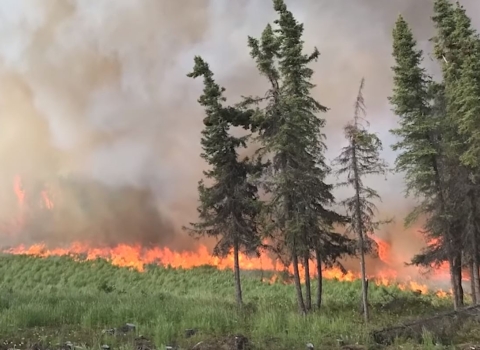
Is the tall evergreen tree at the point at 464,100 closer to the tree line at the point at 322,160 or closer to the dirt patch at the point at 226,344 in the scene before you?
the tree line at the point at 322,160

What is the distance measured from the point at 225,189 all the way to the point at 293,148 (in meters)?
5.52

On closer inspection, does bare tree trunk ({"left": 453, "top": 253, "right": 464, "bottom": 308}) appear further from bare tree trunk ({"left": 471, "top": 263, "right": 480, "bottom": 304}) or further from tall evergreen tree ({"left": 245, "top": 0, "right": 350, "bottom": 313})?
tall evergreen tree ({"left": 245, "top": 0, "right": 350, "bottom": 313})

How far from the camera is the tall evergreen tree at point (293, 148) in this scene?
909 inches

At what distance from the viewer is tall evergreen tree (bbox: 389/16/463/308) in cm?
2616

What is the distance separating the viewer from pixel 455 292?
85.0 feet

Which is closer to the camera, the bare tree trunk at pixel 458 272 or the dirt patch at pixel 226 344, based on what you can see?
the dirt patch at pixel 226 344

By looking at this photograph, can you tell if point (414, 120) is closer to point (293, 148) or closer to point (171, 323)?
point (293, 148)

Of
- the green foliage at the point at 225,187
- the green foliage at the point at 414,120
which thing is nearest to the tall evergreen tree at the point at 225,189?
the green foliage at the point at 225,187

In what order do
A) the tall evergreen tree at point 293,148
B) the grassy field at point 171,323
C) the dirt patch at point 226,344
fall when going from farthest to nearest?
the tall evergreen tree at point 293,148
the grassy field at point 171,323
the dirt patch at point 226,344

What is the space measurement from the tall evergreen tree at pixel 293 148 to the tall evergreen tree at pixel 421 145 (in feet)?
16.8

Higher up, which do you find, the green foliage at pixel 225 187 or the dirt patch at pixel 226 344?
the green foliage at pixel 225 187

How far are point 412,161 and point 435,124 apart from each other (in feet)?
8.42

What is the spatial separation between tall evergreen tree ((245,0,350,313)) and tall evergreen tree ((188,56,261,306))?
252cm

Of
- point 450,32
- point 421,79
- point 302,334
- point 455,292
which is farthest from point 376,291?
point 302,334
